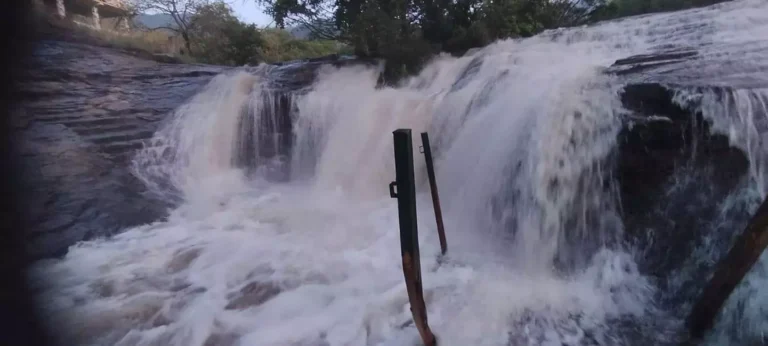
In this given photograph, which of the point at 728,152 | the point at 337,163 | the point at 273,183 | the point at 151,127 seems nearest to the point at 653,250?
the point at 728,152

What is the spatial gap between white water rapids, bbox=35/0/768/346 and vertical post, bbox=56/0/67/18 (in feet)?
16.1

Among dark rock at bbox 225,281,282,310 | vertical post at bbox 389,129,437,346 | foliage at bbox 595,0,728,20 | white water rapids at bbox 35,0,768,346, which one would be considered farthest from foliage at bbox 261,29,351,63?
vertical post at bbox 389,129,437,346

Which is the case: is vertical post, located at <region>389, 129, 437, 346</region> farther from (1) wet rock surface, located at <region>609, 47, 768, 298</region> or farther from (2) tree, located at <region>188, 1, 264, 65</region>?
(2) tree, located at <region>188, 1, 264, 65</region>

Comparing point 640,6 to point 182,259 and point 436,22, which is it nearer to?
point 436,22

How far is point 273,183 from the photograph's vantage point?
7.99 metres

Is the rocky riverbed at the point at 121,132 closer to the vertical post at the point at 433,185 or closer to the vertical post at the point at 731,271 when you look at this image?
the vertical post at the point at 731,271

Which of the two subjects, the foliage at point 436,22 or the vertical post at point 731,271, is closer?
the vertical post at point 731,271

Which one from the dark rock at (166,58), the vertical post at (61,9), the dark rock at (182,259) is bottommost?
the dark rock at (182,259)

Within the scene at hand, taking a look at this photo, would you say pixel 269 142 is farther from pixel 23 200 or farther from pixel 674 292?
pixel 674 292

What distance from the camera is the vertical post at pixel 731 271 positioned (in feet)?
8.20

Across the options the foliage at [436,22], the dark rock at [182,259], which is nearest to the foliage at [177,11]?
the foliage at [436,22]

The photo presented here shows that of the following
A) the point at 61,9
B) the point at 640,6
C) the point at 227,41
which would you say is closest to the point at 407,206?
the point at 61,9

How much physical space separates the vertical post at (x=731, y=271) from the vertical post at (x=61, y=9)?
12308mm

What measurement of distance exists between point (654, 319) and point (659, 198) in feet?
3.51
